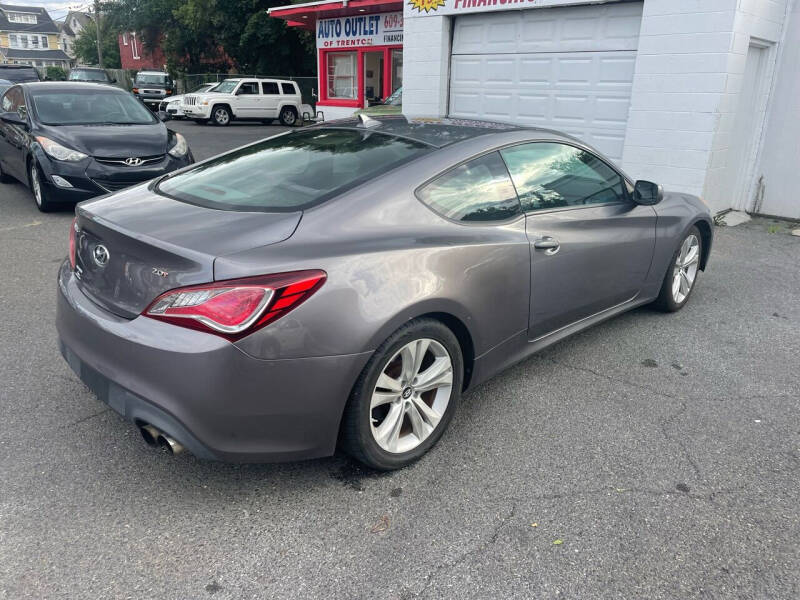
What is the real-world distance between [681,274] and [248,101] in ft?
69.1

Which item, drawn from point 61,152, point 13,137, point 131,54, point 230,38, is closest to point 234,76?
point 230,38

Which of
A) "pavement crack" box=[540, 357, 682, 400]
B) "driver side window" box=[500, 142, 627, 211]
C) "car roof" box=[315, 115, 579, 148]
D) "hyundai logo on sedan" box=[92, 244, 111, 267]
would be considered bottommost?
"pavement crack" box=[540, 357, 682, 400]

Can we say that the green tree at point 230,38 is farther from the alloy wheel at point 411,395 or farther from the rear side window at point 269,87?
the alloy wheel at point 411,395

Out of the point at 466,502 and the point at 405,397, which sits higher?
the point at 405,397

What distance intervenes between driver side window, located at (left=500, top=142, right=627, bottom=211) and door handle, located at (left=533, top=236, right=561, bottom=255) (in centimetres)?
18

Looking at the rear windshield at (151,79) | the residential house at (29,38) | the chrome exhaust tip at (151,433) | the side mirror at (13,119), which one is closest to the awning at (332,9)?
the side mirror at (13,119)

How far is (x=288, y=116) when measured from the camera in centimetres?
2447

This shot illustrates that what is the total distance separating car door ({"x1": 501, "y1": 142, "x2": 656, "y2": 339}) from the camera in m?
3.32

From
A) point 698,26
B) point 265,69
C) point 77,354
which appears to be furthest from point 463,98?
point 265,69

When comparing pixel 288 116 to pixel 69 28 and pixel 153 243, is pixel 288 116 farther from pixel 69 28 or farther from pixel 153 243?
pixel 69 28

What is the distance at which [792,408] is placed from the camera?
3504 mm

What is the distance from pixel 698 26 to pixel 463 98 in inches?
155

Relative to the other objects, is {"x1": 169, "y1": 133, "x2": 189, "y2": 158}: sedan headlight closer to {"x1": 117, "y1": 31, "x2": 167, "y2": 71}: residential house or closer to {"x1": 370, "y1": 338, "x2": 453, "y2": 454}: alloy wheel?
{"x1": 370, "y1": 338, "x2": 453, "y2": 454}: alloy wheel

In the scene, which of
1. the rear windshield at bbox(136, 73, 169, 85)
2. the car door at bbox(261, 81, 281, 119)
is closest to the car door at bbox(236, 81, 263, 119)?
the car door at bbox(261, 81, 281, 119)
